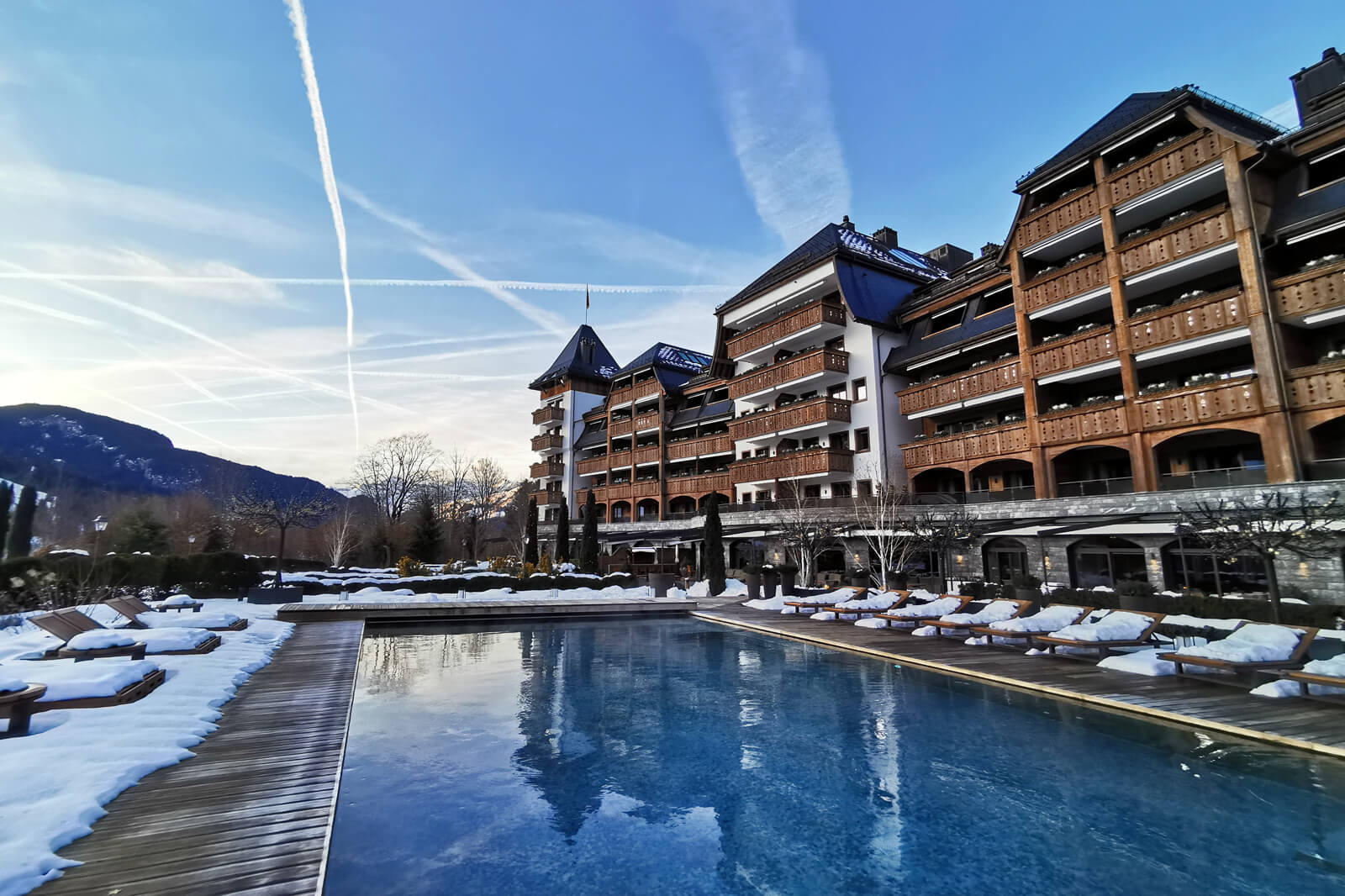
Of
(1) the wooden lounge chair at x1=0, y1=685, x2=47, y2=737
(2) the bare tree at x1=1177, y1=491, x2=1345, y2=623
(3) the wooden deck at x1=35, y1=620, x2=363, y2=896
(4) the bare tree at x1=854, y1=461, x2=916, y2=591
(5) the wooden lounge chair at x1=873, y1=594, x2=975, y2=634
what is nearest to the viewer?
(3) the wooden deck at x1=35, y1=620, x2=363, y2=896

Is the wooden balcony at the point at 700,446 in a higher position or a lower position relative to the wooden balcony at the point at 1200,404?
higher

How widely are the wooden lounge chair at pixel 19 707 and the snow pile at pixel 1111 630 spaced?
46.0 feet

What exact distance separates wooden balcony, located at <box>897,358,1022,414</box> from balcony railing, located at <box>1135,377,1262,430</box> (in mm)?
4681

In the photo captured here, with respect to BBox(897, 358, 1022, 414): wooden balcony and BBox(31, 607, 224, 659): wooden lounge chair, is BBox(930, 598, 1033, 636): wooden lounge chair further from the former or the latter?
BBox(31, 607, 224, 659): wooden lounge chair

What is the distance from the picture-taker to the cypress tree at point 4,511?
20766 mm

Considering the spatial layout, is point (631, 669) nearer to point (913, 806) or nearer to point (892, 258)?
point (913, 806)

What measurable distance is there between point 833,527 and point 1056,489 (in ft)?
26.1

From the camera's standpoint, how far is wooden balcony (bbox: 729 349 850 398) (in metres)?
28.6

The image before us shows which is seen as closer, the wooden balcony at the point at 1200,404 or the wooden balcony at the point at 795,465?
the wooden balcony at the point at 1200,404

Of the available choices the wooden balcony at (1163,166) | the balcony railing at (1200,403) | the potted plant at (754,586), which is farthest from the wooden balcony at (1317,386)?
the potted plant at (754,586)

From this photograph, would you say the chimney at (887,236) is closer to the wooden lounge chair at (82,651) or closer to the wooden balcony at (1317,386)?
the wooden balcony at (1317,386)

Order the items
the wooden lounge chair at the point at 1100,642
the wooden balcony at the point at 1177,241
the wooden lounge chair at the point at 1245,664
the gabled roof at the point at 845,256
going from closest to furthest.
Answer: the wooden lounge chair at the point at 1245,664
the wooden lounge chair at the point at 1100,642
the wooden balcony at the point at 1177,241
the gabled roof at the point at 845,256

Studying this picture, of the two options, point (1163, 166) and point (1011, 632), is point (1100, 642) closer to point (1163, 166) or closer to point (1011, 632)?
point (1011, 632)

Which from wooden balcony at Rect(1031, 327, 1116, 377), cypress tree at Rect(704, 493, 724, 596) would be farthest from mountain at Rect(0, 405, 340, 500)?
wooden balcony at Rect(1031, 327, 1116, 377)
